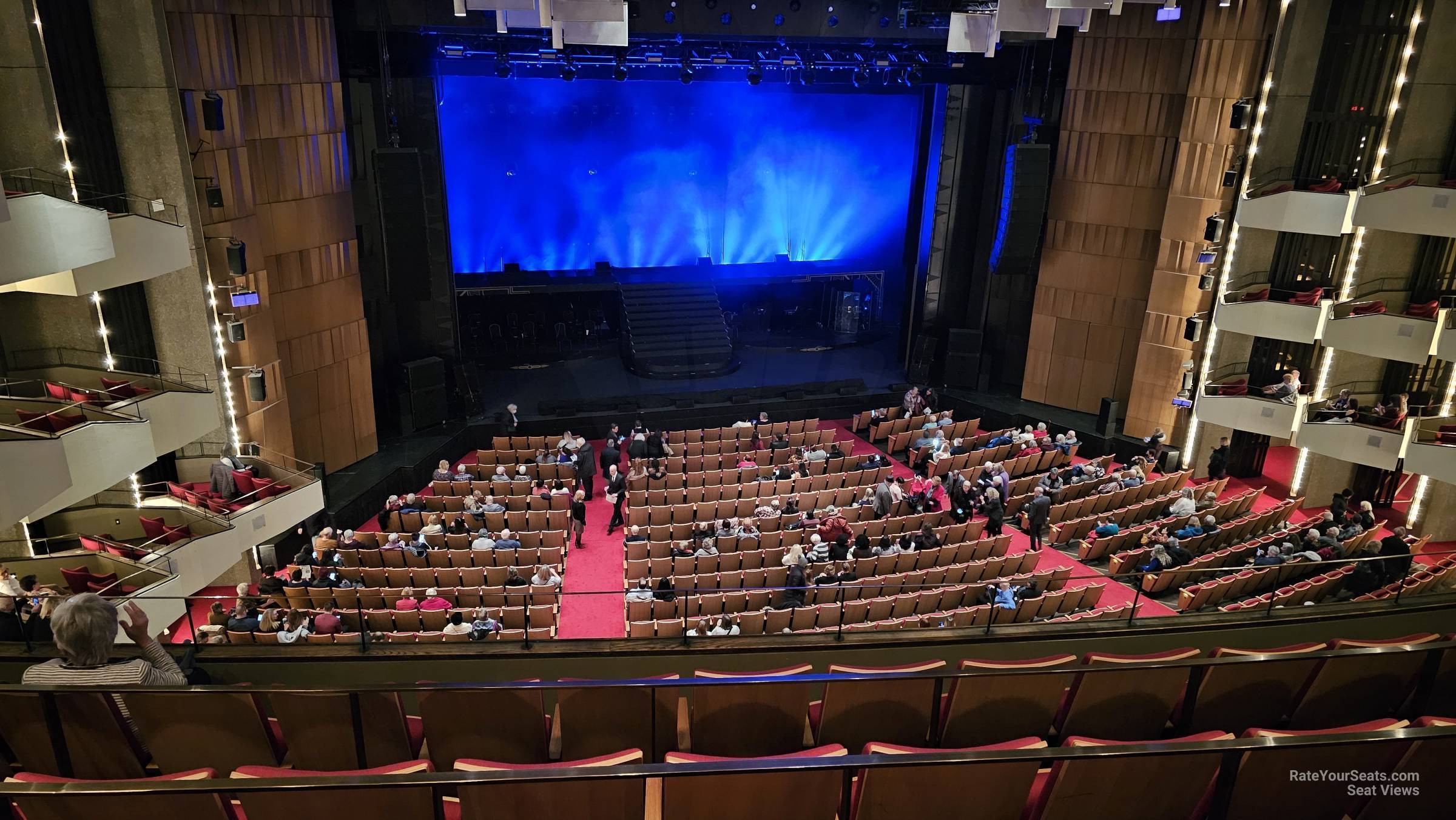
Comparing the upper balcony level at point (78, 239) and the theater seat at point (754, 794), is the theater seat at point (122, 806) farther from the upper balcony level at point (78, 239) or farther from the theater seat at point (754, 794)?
the upper balcony level at point (78, 239)

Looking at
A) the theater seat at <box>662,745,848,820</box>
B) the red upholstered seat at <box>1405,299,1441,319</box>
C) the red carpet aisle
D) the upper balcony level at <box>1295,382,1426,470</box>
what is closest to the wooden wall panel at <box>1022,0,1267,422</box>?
the upper balcony level at <box>1295,382,1426,470</box>

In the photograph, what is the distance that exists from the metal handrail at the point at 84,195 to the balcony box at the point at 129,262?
0.20 m

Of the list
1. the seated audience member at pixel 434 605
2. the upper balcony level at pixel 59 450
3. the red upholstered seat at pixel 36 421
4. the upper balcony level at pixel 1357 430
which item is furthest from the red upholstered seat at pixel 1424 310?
the red upholstered seat at pixel 36 421

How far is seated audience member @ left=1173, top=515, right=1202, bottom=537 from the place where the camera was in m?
10.9

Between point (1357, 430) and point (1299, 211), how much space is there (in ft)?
11.0

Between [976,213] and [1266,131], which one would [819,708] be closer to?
[1266,131]

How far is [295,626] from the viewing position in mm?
8102

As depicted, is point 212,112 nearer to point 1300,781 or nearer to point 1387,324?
point 1300,781

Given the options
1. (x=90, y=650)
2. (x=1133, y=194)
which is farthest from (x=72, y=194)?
(x=1133, y=194)

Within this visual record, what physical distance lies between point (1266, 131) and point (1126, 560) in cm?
773

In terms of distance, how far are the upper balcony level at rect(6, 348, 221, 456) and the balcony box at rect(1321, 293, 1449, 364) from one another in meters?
15.2

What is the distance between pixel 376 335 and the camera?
1494 centimetres

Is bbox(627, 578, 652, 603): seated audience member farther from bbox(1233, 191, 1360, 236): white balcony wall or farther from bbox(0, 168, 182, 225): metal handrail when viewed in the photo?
bbox(1233, 191, 1360, 236): white balcony wall

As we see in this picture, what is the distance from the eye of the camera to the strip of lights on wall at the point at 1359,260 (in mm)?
12484
